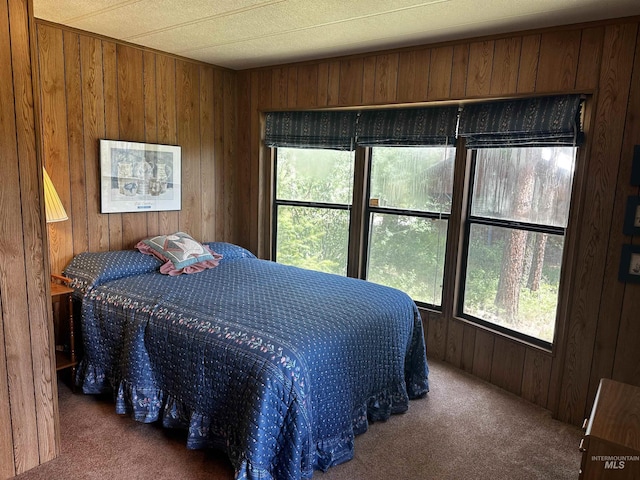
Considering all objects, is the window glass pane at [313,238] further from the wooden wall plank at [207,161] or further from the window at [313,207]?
the wooden wall plank at [207,161]

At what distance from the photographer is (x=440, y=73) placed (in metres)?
3.19

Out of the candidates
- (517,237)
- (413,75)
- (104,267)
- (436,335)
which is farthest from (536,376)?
(104,267)

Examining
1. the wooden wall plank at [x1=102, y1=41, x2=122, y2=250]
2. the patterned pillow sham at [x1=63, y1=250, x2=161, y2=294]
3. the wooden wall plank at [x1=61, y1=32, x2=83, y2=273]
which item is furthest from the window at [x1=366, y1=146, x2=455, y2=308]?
the wooden wall plank at [x1=61, y1=32, x2=83, y2=273]

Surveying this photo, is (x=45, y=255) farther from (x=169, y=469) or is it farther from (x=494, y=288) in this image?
(x=494, y=288)

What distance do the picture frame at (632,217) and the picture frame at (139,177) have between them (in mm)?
3244

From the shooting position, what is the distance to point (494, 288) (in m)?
3.29

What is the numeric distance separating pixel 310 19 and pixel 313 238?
6.50ft

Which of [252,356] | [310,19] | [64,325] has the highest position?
[310,19]

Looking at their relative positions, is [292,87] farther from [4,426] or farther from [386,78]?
[4,426]

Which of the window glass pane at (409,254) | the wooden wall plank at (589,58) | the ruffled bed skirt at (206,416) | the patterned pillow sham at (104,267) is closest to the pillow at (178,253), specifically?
the patterned pillow sham at (104,267)

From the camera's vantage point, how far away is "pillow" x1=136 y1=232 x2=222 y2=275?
129 inches

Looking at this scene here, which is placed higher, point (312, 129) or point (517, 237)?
point (312, 129)

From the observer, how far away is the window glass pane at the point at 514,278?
297 centimetres

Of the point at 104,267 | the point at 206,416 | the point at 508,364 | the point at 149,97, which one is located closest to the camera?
the point at 206,416
